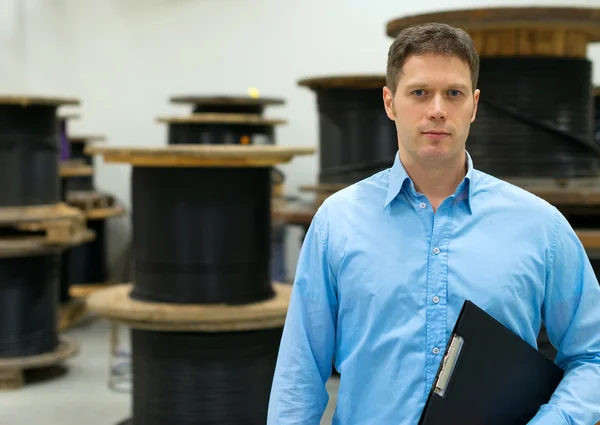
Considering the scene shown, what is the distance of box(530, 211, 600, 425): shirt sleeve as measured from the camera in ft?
5.89

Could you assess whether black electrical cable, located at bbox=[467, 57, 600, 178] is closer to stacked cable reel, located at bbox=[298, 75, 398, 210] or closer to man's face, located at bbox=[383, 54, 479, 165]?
stacked cable reel, located at bbox=[298, 75, 398, 210]

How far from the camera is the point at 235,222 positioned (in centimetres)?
459

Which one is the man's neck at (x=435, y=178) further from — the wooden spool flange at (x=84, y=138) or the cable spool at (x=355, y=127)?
the wooden spool flange at (x=84, y=138)

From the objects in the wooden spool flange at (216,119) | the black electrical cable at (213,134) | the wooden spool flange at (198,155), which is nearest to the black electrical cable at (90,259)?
the black electrical cable at (213,134)

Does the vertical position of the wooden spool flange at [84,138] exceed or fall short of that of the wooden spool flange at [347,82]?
it falls short

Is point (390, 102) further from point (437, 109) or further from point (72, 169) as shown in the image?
point (72, 169)

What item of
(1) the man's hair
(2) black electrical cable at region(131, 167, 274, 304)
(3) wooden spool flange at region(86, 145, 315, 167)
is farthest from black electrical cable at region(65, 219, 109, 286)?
(1) the man's hair

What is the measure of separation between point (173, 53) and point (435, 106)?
8929 millimetres

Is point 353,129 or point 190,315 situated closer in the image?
point 190,315

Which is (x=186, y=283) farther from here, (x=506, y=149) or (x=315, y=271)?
(x=315, y=271)

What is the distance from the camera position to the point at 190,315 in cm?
438

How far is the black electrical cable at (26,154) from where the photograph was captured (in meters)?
6.44

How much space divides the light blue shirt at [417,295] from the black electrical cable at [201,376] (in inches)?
108

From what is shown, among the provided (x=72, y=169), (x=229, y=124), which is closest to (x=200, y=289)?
(x=229, y=124)
